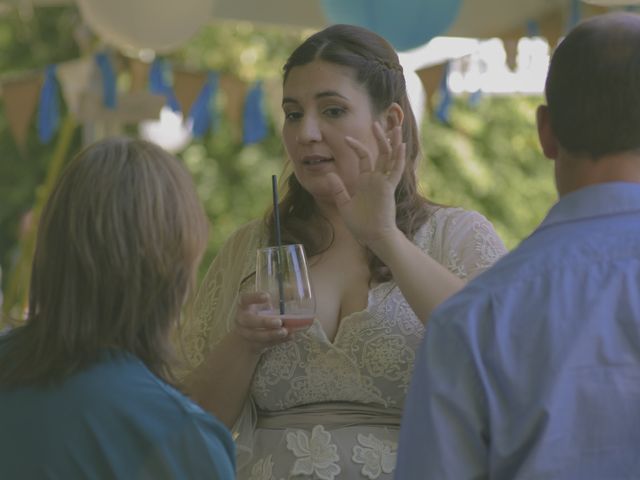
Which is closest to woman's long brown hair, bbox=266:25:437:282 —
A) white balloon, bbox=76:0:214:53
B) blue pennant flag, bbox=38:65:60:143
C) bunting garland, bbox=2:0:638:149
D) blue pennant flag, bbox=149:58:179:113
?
white balloon, bbox=76:0:214:53

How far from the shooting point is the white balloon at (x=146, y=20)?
4691 mm

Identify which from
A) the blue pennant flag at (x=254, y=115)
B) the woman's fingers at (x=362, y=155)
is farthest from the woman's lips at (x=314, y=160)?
the blue pennant flag at (x=254, y=115)

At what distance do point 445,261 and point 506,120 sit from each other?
427 inches

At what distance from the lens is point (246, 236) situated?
108 inches

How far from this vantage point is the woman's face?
2.60 meters

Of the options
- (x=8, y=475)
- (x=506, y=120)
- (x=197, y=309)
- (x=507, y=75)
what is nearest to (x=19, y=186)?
(x=506, y=120)

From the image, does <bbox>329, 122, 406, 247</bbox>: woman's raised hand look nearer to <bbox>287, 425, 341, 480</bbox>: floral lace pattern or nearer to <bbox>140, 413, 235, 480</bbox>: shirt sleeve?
<bbox>287, 425, 341, 480</bbox>: floral lace pattern

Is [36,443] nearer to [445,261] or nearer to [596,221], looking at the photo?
[596,221]

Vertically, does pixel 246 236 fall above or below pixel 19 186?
above

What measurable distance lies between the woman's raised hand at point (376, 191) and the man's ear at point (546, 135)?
646 mm

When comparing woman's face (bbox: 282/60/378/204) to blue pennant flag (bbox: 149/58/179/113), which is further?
blue pennant flag (bbox: 149/58/179/113)

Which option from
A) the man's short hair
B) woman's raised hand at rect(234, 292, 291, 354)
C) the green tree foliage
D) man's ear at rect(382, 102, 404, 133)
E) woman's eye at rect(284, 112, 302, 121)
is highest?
the man's short hair

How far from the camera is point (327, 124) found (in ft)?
8.54

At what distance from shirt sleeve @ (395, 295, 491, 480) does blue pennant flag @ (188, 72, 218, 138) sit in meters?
4.70
